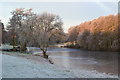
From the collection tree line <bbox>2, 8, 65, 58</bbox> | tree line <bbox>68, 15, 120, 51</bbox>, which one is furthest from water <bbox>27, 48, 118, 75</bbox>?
tree line <bbox>68, 15, 120, 51</bbox>

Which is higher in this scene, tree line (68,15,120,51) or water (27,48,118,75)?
tree line (68,15,120,51)

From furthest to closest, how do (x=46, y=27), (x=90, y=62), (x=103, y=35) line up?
(x=103, y=35)
(x=46, y=27)
(x=90, y=62)

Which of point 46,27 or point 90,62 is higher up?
point 46,27

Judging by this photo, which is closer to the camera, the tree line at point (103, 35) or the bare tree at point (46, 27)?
the bare tree at point (46, 27)

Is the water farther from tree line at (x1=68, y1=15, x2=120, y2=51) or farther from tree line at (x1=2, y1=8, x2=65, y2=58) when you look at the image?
tree line at (x1=68, y1=15, x2=120, y2=51)

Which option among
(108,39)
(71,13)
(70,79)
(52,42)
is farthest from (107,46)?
(70,79)

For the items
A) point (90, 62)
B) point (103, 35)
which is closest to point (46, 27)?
point (90, 62)

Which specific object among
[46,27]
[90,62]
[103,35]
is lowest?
[90,62]

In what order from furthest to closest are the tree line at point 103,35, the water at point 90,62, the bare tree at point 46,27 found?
the tree line at point 103,35, the bare tree at point 46,27, the water at point 90,62

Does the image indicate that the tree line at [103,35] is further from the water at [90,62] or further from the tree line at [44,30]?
the tree line at [44,30]

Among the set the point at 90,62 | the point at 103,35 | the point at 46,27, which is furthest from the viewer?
the point at 103,35

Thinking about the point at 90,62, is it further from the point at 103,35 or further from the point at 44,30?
the point at 103,35

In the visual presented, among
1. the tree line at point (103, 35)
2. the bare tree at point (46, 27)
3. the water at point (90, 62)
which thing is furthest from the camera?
the tree line at point (103, 35)

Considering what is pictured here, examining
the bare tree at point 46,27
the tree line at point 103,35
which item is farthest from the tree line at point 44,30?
the tree line at point 103,35
